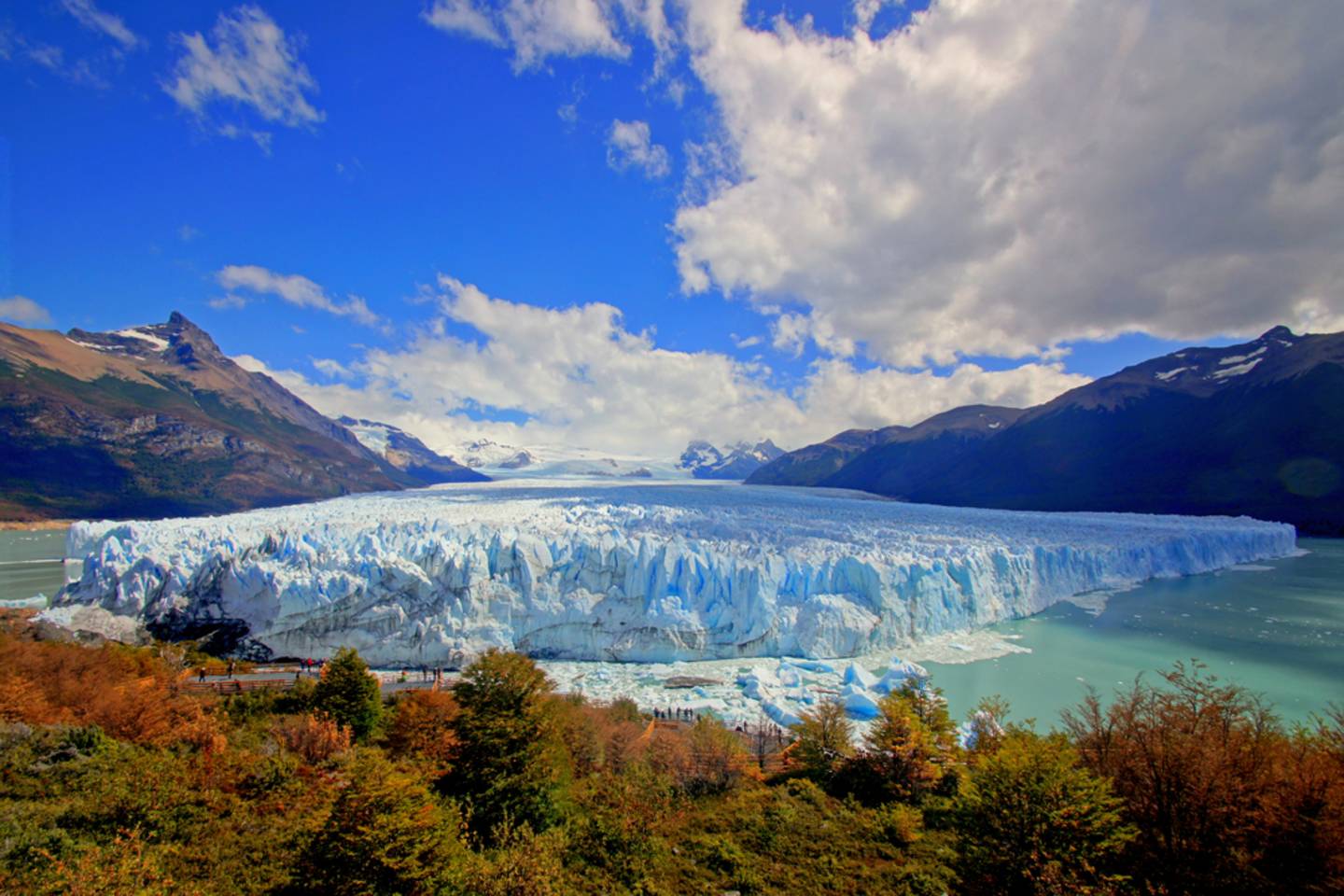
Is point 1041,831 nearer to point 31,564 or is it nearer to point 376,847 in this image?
point 376,847

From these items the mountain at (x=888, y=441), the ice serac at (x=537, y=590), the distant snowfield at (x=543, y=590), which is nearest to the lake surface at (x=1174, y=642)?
the distant snowfield at (x=543, y=590)

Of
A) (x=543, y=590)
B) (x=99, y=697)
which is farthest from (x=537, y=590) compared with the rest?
(x=99, y=697)

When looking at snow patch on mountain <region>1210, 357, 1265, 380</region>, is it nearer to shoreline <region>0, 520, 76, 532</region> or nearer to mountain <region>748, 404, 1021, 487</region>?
mountain <region>748, 404, 1021, 487</region>

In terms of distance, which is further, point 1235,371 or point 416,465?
point 416,465

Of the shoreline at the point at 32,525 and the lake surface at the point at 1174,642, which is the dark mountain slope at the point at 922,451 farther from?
the shoreline at the point at 32,525

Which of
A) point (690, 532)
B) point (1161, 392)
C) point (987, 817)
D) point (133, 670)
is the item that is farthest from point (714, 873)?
point (1161, 392)

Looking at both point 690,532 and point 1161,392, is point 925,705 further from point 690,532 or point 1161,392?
point 1161,392
